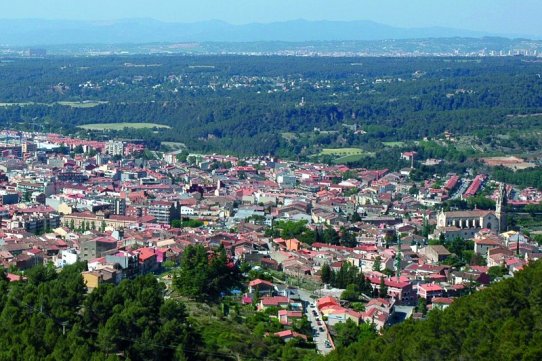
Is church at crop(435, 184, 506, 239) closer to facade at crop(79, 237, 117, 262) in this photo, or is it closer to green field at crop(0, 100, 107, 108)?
facade at crop(79, 237, 117, 262)

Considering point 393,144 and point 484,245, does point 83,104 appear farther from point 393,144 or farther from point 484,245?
point 484,245

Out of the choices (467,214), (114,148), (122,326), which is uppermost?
(122,326)

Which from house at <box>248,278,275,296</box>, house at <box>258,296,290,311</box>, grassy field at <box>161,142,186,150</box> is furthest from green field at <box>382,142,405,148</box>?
house at <box>258,296,290,311</box>

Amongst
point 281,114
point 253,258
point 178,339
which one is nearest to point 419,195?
point 253,258

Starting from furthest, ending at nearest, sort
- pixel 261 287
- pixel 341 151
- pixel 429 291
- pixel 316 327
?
pixel 341 151 < pixel 429 291 < pixel 261 287 < pixel 316 327

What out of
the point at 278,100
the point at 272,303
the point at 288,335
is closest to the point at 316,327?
the point at 288,335

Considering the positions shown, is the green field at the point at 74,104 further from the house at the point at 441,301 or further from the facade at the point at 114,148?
the house at the point at 441,301
